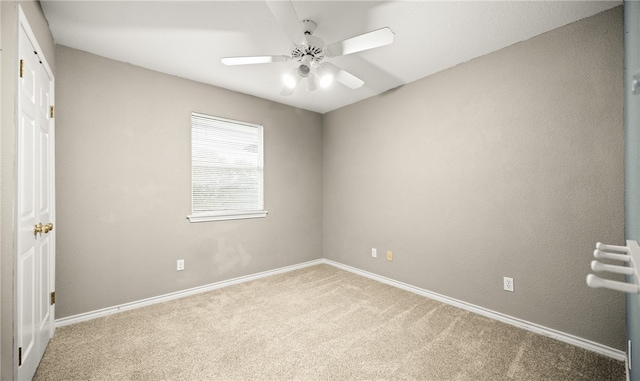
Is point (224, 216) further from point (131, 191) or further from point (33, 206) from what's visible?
point (33, 206)

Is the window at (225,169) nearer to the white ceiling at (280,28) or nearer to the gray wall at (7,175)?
the white ceiling at (280,28)

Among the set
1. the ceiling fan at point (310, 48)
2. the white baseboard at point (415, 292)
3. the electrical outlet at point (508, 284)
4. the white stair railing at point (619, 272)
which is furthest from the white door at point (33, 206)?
the electrical outlet at point (508, 284)

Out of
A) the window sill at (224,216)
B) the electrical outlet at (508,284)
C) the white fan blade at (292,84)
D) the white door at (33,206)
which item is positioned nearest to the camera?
the white door at (33,206)

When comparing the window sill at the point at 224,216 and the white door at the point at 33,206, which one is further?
the window sill at the point at 224,216

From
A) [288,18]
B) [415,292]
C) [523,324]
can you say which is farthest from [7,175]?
[523,324]

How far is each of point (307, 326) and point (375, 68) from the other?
8.33ft

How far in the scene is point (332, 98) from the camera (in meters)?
3.59

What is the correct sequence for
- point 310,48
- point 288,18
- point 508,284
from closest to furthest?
1. point 288,18
2. point 310,48
3. point 508,284

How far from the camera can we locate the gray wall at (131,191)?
232 cm

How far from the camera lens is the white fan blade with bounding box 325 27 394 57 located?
1578mm

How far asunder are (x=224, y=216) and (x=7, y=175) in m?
2.00

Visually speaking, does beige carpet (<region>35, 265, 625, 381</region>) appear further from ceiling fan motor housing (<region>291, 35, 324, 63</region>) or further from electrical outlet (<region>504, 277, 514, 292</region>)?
ceiling fan motor housing (<region>291, 35, 324, 63</region>)

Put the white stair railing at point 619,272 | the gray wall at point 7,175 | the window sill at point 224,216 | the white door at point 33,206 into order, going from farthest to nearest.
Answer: the window sill at point 224,216
the white door at point 33,206
the gray wall at point 7,175
the white stair railing at point 619,272

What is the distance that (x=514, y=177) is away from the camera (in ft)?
7.52
